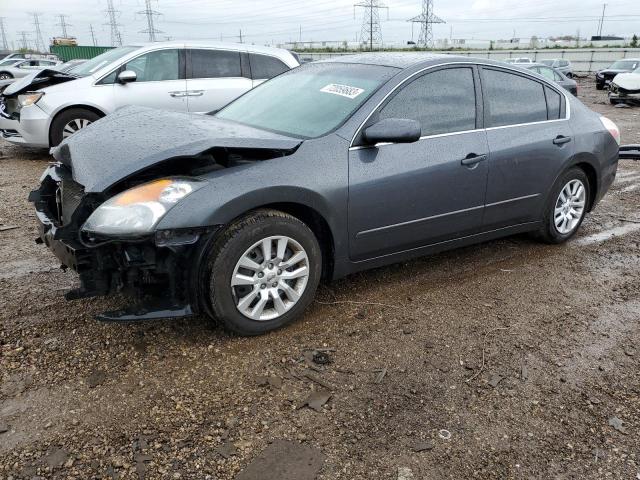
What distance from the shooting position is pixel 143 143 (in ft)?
10.1

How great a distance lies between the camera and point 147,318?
110 inches

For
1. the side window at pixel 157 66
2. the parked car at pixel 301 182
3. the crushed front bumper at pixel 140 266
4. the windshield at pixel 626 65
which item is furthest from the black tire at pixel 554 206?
the windshield at pixel 626 65

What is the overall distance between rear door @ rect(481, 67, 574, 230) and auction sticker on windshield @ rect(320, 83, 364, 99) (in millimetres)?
1057

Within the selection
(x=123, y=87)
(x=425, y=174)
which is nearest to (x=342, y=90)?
(x=425, y=174)

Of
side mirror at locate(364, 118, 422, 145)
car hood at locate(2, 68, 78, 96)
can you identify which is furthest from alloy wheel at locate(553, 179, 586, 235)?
car hood at locate(2, 68, 78, 96)

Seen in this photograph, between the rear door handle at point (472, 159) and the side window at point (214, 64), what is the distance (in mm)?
5564

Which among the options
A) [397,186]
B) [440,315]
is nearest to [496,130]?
[397,186]

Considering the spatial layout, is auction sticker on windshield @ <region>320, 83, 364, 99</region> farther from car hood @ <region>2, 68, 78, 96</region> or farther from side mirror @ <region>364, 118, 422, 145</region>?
car hood @ <region>2, 68, 78, 96</region>

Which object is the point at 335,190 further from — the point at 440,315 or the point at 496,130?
the point at 496,130

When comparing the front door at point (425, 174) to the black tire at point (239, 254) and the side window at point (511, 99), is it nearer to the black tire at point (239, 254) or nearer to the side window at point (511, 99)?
the side window at point (511, 99)

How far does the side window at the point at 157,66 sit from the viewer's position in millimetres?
7887

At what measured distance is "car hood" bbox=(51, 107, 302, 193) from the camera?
287 centimetres

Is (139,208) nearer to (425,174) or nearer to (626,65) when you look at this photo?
(425,174)

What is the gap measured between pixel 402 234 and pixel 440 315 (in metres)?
0.58
